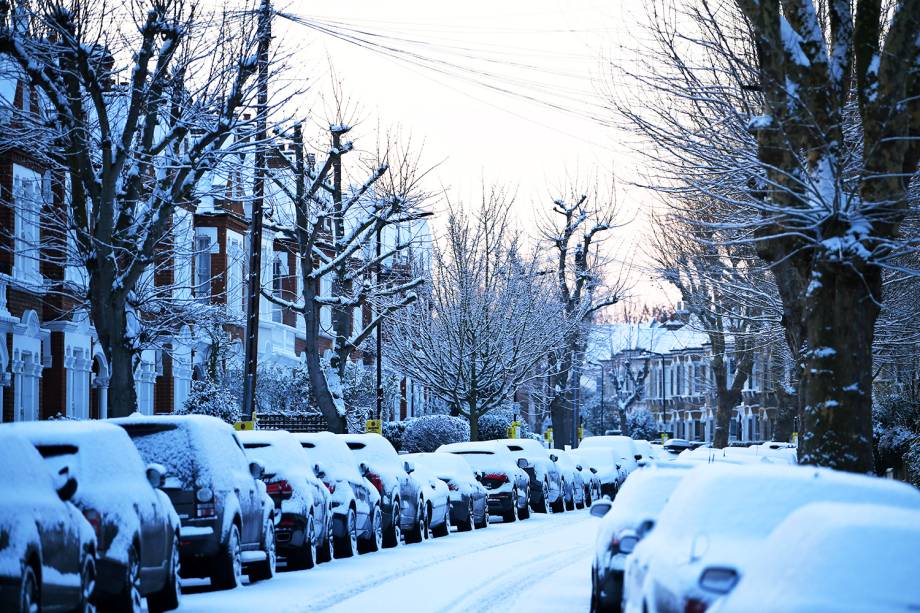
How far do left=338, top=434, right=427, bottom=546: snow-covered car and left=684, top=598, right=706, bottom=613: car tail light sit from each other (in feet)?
51.9

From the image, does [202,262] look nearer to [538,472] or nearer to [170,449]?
[538,472]

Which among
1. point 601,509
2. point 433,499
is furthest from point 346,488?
point 601,509

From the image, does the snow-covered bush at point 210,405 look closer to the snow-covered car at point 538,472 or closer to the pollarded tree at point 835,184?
the snow-covered car at point 538,472

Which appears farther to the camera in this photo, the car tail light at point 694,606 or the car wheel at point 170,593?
the car wheel at point 170,593

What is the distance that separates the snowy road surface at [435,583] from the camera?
15.5 m

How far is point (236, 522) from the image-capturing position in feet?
55.0

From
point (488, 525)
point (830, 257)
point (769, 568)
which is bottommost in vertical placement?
Answer: point (488, 525)

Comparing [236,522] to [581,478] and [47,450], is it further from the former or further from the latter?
[581,478]

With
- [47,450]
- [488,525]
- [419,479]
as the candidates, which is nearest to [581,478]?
[488,525]

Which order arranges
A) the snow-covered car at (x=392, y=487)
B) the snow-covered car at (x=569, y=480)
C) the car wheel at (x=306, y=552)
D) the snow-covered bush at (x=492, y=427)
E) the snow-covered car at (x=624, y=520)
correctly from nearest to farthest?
the snow-covered car at (x=624, y=520) < the car wheel at (x=306, y=552) < the snow-covered car at (x=392, y=487) < the snow-covered car at (x=569, y=480) < the snow-covered bush at (x=492, y=427)

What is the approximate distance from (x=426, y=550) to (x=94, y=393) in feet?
65.7

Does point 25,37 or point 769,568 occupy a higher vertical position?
point 25,37

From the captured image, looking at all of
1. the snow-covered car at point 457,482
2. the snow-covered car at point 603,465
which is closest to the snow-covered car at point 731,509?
the snow-covered car at point 457,482

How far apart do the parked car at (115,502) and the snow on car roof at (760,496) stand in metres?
5.22
